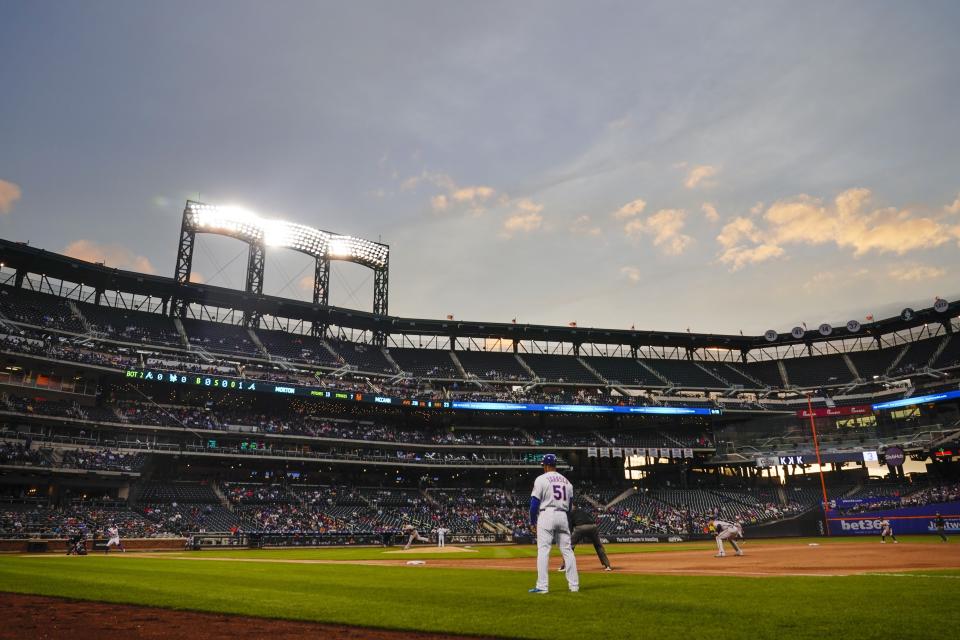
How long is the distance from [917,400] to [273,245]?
221ft

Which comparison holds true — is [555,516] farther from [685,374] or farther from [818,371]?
[818,371]

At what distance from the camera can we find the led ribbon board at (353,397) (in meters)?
52.0

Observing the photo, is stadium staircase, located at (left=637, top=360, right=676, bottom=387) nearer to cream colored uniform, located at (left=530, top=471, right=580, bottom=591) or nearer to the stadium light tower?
the stadium light tower

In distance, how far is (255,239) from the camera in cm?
6606

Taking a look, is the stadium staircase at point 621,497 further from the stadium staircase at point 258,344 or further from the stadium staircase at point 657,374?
the stadium staircase at point 258,344

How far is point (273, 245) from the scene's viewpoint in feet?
224

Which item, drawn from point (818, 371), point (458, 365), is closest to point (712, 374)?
point (818, 371)

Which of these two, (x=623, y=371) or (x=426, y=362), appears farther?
(x=623, y=371)

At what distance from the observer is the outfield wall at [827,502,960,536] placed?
43.1 metres

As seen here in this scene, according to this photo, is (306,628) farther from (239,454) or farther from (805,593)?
(239,454)

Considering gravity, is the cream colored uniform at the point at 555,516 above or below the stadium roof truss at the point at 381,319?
below

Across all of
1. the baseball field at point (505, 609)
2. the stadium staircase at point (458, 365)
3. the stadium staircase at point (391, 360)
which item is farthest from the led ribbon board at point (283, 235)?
the baseball field at point (505, 609)

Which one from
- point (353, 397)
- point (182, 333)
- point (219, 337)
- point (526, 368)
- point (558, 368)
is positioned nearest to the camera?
point (353, 397)

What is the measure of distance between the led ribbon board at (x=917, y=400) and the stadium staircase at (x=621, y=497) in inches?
996
